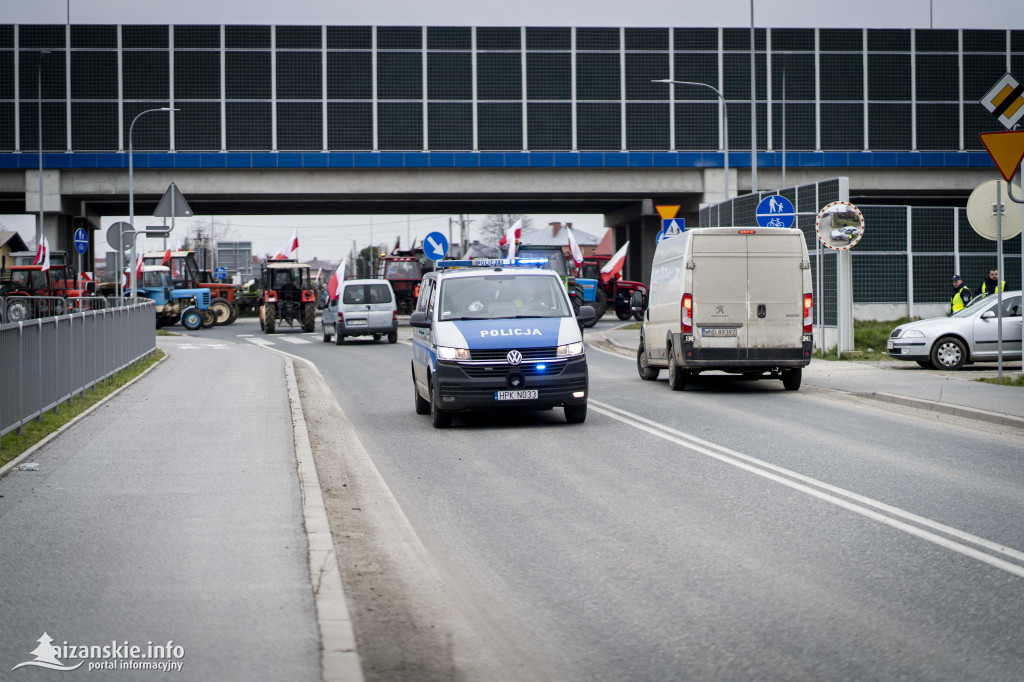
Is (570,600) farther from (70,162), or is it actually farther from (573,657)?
(70,162)

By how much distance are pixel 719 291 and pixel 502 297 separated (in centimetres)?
443

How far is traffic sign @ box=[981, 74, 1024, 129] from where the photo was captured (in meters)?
17.1

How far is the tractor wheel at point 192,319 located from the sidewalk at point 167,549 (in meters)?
34.8

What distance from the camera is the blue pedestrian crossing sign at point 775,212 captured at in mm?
23547

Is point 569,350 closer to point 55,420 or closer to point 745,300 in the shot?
point 745,300

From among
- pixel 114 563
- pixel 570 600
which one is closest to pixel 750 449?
pixel 570 600

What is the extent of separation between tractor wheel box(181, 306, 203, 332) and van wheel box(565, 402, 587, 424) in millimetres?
35703

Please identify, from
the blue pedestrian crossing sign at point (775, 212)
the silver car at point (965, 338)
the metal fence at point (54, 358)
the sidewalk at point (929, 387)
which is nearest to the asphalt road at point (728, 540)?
the sidewalk at point (929, 387)

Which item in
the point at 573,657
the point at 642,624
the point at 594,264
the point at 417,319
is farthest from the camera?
the point at 594,264

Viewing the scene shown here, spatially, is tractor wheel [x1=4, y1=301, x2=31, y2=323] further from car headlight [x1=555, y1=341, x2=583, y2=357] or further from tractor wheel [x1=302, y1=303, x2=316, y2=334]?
tractor wheel [x1=302, y1=303, x2=316, y2=334]

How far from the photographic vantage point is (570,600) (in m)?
5.85

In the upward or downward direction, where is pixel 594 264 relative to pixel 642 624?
upward

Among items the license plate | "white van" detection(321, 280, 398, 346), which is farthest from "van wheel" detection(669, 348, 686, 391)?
"white van" detection(321, 280, 398, 346)

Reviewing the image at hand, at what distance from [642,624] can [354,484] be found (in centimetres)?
469
